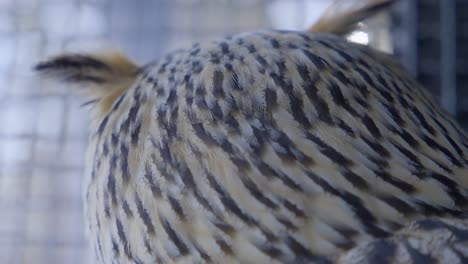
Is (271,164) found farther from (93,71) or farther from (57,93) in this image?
(57,93)

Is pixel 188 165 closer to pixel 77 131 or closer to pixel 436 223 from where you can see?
pixel 436 223

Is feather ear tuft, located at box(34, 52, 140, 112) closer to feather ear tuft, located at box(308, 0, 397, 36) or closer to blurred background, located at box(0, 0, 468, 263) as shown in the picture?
feather ear tuft, located at box(308, 0, 397, 36)

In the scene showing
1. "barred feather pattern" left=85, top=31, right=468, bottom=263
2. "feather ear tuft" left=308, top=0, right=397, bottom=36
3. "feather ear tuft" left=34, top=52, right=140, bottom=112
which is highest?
"feather ear tuft" left=308, top=0, right=397, bottom=36

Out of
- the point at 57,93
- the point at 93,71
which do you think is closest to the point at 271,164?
the point at 93,71

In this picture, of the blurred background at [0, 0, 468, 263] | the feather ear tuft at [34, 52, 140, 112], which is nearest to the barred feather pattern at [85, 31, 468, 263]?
the feather ear tuft at [34, 52, 140, 112]

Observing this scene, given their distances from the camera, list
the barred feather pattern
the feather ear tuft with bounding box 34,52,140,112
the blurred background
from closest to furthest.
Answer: the barred feather pattern, the feather ear tuft with bounding box 34,52,140,112, the blurred background

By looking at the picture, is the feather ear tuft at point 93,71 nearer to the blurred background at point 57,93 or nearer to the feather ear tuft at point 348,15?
the feather ear tuft at point 348,15

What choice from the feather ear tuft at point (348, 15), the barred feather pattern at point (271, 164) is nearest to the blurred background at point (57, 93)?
the feather ear tuft at point (348, 15)

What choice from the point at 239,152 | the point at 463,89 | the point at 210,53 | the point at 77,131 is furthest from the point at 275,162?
the point at 77,131
